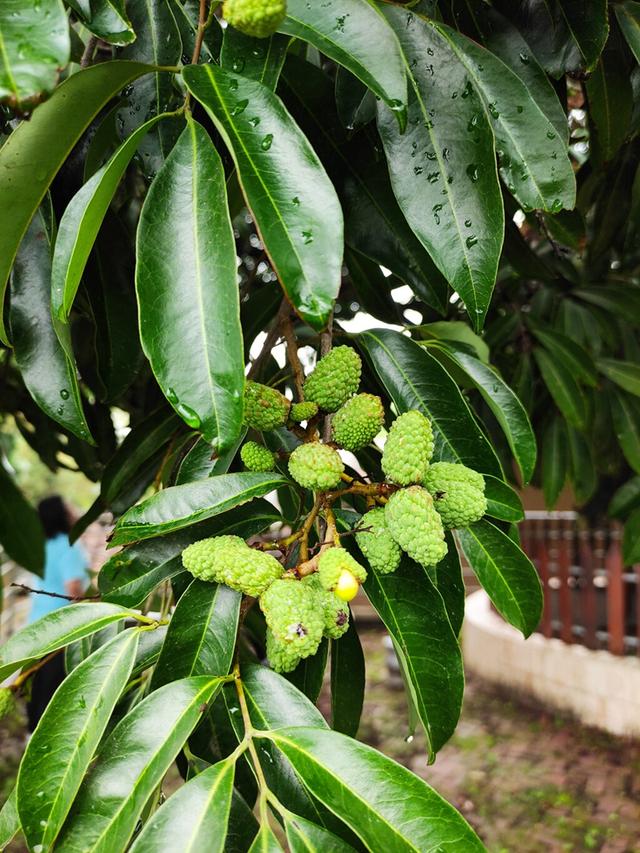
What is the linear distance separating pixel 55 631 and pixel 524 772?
344 centimetres

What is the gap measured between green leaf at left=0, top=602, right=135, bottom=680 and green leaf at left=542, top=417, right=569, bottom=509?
141cm

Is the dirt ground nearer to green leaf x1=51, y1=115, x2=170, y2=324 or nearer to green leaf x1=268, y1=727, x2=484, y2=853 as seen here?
green leaf x1=268, y1=727, x2=484, y2=853

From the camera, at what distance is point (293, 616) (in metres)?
0.54

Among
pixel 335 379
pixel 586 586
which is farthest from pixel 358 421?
pixel 586 586

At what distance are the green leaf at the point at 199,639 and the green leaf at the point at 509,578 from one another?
28 cm

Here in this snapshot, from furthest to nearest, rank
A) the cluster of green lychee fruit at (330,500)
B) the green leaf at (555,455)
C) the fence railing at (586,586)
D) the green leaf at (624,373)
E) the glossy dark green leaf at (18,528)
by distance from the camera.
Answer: the fence railing at (586,586) < the green leaf at (555,455) < the green leaf at (624,373) < the glossy dark green leaf at (18,528) < the cluster of green lychee fruit at (330,500)

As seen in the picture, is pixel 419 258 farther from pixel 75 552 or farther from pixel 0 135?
pixel 75 552

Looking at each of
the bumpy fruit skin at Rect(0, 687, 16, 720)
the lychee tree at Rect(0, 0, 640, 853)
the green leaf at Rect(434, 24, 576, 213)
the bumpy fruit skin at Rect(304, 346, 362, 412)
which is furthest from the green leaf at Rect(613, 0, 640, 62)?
the bumpy fruit skin at Rect(0, 687, 16, 720)

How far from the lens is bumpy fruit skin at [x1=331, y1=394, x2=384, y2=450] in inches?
25.8

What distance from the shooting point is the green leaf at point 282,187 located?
51cm

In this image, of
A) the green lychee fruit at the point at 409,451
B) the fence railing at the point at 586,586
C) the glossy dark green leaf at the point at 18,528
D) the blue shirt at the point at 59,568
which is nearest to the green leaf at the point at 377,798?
the green lychee fruit at the point at 409,451

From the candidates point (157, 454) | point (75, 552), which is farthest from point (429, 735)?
point (75, 552)

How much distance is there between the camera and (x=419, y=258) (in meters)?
0.86

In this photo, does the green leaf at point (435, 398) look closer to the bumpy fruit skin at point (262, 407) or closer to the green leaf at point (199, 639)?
the bumpy fruit skin at point (262, 407)
